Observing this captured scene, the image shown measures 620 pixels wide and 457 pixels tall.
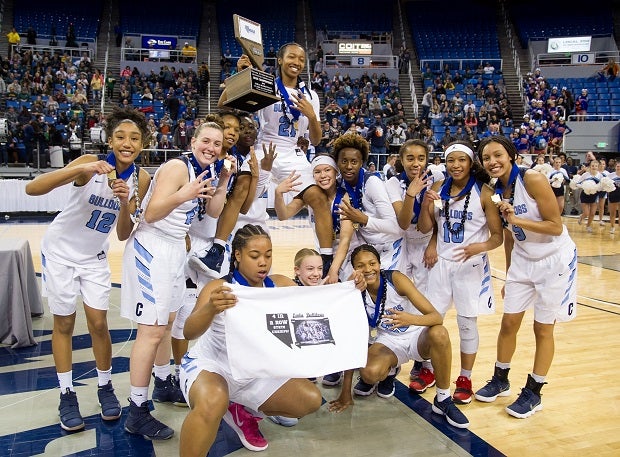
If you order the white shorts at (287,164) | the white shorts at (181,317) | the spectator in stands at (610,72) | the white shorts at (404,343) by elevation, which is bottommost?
the white shorts at (404,343)

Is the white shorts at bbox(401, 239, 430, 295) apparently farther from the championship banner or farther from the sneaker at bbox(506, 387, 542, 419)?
the championship banner

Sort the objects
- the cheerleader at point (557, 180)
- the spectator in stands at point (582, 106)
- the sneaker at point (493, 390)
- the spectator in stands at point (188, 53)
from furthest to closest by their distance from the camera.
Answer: the spectator in stands at point (188, 53), the spectator in stands at point (582, 106), the cheerleader at point (557, 180), the sneaker at point (493, 390)

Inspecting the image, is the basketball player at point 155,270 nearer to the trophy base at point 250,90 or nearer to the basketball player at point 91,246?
the basketball player at point 91,246

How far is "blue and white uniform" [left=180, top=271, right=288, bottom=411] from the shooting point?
301 cm

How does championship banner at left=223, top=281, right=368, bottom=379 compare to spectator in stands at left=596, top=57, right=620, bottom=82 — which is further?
spectator in stands at left=596, top=57, right=620, bottom=82

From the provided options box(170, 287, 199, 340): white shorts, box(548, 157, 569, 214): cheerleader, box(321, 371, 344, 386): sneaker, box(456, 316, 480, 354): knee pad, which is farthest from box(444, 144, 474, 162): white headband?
box(548, 157, 569, 214): cheerleader

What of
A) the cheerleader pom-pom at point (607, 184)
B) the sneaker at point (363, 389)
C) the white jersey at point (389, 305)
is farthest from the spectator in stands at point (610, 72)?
the sneaker at point (363, 389)

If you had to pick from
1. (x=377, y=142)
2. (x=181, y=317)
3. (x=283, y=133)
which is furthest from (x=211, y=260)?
(x=377, y=142)

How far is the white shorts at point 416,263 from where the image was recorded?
4512 millimetres

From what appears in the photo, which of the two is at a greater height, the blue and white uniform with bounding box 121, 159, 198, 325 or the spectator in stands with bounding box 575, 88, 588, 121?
the spectator in stands with bounding box 575, 88, 588, 121

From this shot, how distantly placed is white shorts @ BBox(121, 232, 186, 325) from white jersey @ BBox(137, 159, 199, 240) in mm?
37

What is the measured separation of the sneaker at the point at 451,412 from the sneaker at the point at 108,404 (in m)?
2.07

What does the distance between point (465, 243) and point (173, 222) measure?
78.4 inches

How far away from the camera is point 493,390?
13.3 feet
